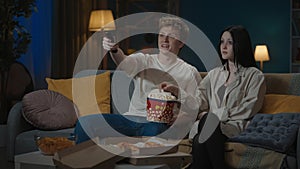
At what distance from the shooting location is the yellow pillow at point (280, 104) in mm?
3074

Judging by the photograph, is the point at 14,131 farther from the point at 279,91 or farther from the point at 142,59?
the point at 279,91

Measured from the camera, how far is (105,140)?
2.35 metres

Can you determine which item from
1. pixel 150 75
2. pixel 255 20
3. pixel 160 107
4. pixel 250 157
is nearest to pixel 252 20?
pixel 255 20

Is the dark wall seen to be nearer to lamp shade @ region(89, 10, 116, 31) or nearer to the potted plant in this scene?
lamp shade @ region(89, 10, 116, 31)

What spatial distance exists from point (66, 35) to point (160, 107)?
373 cm

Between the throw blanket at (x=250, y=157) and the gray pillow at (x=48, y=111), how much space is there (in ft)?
3.93

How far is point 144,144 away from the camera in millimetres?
2242

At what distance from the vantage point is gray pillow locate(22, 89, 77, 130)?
3488mm

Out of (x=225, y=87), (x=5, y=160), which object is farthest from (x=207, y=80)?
(x=5, y=160)

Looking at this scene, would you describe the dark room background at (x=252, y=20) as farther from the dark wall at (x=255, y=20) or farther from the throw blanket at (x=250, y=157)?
the throw blanket at (x=250, y=157)

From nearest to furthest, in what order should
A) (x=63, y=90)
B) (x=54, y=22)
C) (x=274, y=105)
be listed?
1. (x=274, y=105)
2. (x=63, y=90)
3. (x=54, y=22)

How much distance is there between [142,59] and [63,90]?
82 cm

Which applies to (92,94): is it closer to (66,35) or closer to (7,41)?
(7,41)

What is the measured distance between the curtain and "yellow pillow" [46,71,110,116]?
2.35 metres
